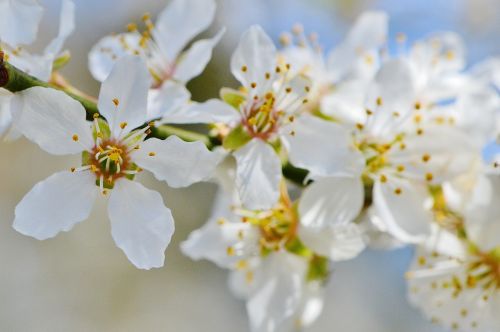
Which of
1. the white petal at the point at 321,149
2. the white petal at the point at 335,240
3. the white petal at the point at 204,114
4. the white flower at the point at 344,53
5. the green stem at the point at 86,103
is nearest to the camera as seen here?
the green stem at the point at 86,103

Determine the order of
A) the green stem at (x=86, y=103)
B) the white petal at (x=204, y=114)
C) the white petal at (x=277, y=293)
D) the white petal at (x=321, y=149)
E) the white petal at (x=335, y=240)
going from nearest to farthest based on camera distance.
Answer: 1. the green stem at (x=86, y=103)
2. the white petal at (x=204, y=114)
3. the white petal at (x=321, y=149)
4. the white petal at (x=335, y=240)
5. the white petal at (x=277, y=293)

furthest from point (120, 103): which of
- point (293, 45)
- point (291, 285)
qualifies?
point (293, 45)

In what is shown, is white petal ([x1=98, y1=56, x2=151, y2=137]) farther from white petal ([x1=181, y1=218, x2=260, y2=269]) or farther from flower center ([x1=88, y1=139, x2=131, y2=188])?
white petal ([x1=181, y1=218, x2=260, y2=269])

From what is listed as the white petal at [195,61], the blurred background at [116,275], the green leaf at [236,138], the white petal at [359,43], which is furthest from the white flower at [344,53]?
the blurred background at [116,275]

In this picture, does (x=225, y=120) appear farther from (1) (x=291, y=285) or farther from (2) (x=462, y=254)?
(2) (x=462, y=254)

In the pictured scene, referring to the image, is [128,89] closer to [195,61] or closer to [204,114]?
[204,114]

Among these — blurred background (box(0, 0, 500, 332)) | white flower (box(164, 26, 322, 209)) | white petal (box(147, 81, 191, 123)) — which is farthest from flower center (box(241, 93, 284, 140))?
blurred background (box(0, 0, 500, 332))

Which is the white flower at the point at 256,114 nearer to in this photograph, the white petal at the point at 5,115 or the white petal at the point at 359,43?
the white petal at the point at 5,115
